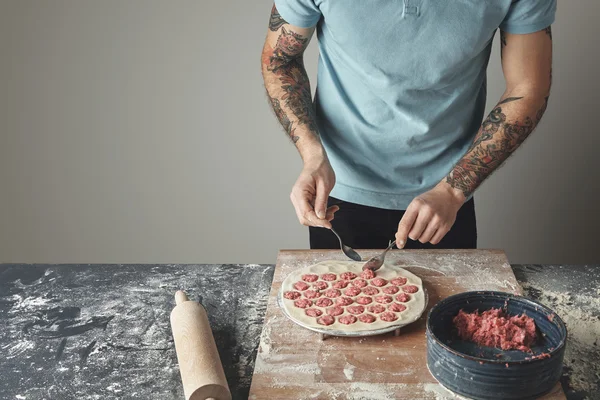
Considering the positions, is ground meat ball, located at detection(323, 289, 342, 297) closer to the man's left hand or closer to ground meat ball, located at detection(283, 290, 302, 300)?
ground meat ball, located at detection(283, 290, 302, 300)

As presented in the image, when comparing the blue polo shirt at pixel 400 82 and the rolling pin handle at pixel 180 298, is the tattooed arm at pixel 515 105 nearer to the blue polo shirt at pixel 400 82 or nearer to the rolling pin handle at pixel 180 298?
the blue polo shirt at pixel 400 82

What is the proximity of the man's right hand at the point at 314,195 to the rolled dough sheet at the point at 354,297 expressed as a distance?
0.37 feet

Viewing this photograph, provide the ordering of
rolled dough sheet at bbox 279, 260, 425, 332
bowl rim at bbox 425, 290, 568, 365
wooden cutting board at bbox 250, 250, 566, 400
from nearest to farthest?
bowl rim at bbox 425, 290, 568, 365
wooden cutting board at bbox 250, 250, 566, 400
rolled dough sheet at bbox 279, 260, 425, 332

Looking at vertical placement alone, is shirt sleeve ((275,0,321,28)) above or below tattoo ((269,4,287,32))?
above

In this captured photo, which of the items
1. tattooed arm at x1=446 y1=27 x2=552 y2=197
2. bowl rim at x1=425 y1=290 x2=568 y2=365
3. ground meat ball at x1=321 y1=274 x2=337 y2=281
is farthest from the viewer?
tattooed arm at x1=446 y1=27 x2=552 y2=197

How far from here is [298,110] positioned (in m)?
1.77

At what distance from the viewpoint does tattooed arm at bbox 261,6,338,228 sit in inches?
60.0

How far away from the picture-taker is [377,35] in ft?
5.37

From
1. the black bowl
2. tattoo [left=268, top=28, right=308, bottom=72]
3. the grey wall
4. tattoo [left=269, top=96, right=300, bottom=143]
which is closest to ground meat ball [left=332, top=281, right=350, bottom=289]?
the black bowl

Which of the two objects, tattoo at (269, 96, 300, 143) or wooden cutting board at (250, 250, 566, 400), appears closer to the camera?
wooden cutting board at (250, 250, 566, 400)

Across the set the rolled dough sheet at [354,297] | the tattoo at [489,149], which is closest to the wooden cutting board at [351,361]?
the rolled dough sheet at [354,297]

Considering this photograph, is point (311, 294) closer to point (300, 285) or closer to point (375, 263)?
point (300, 285)

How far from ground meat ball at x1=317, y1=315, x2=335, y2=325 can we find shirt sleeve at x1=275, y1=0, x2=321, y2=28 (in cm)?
77

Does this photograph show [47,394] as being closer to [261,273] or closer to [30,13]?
[261,273]
